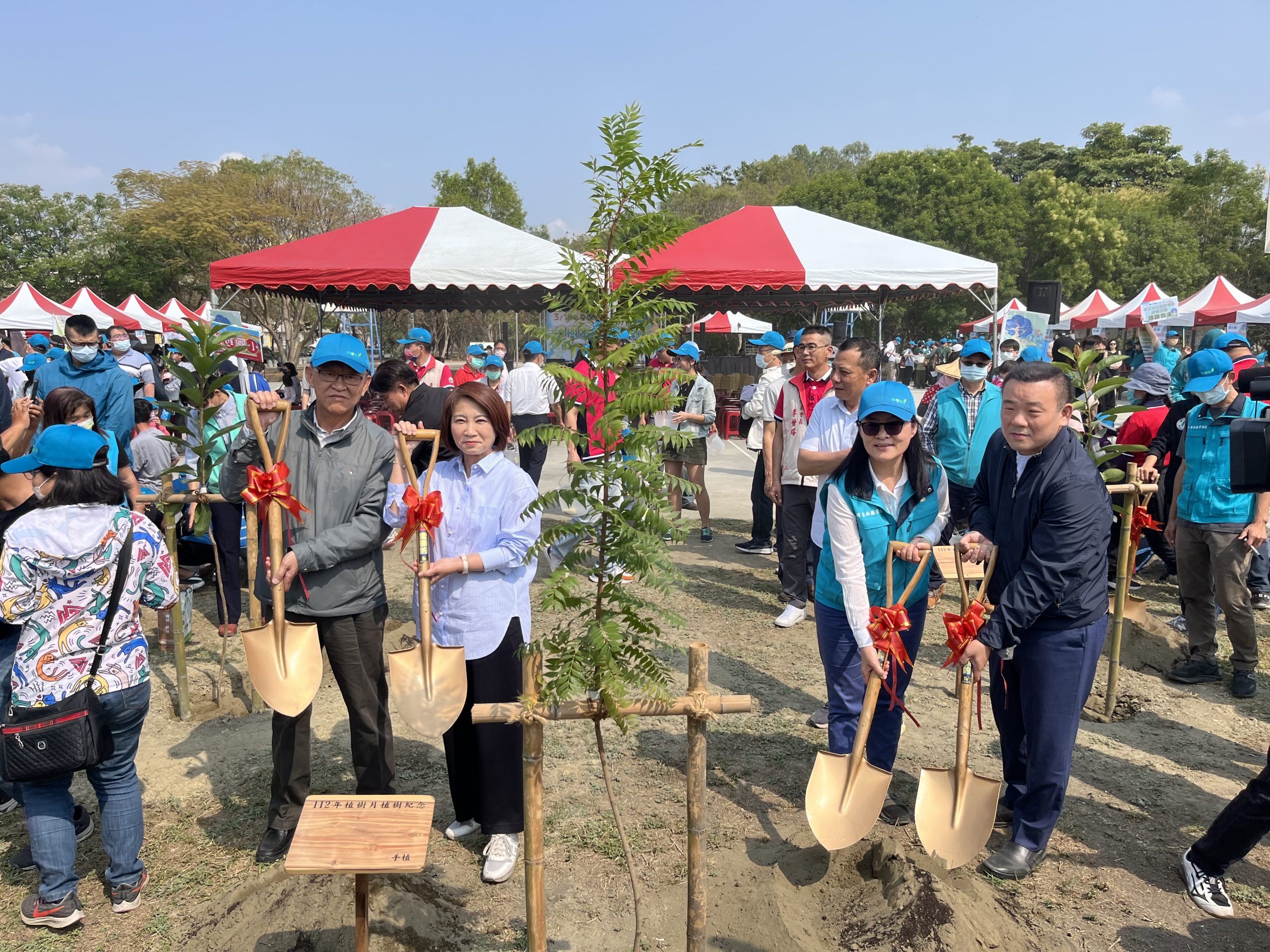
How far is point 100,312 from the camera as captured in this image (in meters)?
21.4

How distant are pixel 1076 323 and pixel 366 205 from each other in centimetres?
2872

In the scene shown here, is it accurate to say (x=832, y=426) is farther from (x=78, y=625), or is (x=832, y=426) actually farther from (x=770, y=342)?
(x=770, y=342)

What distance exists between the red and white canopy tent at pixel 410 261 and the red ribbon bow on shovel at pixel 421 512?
17.4 ft

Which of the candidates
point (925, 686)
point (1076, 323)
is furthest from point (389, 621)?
point (1076, 323)

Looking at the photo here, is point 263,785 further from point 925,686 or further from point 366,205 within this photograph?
point 366,205

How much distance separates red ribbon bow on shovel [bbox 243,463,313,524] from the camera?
118 inches

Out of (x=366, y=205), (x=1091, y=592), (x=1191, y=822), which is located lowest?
(x=1191, y=822)

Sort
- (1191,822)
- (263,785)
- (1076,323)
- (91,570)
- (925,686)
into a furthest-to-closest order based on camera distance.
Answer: (1076,323), (925,686), (263,785), (1191,822), (91,570)

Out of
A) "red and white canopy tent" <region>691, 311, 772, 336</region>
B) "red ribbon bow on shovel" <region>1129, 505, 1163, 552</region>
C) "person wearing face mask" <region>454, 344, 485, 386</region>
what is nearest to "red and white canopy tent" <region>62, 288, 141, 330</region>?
"person wearing face mask" <region>454, 344, 485, 386</region>

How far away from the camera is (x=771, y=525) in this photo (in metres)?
8.29

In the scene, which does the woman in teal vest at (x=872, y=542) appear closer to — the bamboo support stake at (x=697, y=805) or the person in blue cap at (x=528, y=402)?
the bamboo support stake at (x=697, y=805)

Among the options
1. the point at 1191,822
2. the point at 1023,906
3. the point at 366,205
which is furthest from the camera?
the point at 366,205

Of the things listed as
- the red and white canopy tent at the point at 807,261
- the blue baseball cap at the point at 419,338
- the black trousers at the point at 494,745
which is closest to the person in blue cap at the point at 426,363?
the blue baseball cap at the point at 419,338

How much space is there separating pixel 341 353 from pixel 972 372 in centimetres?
486
